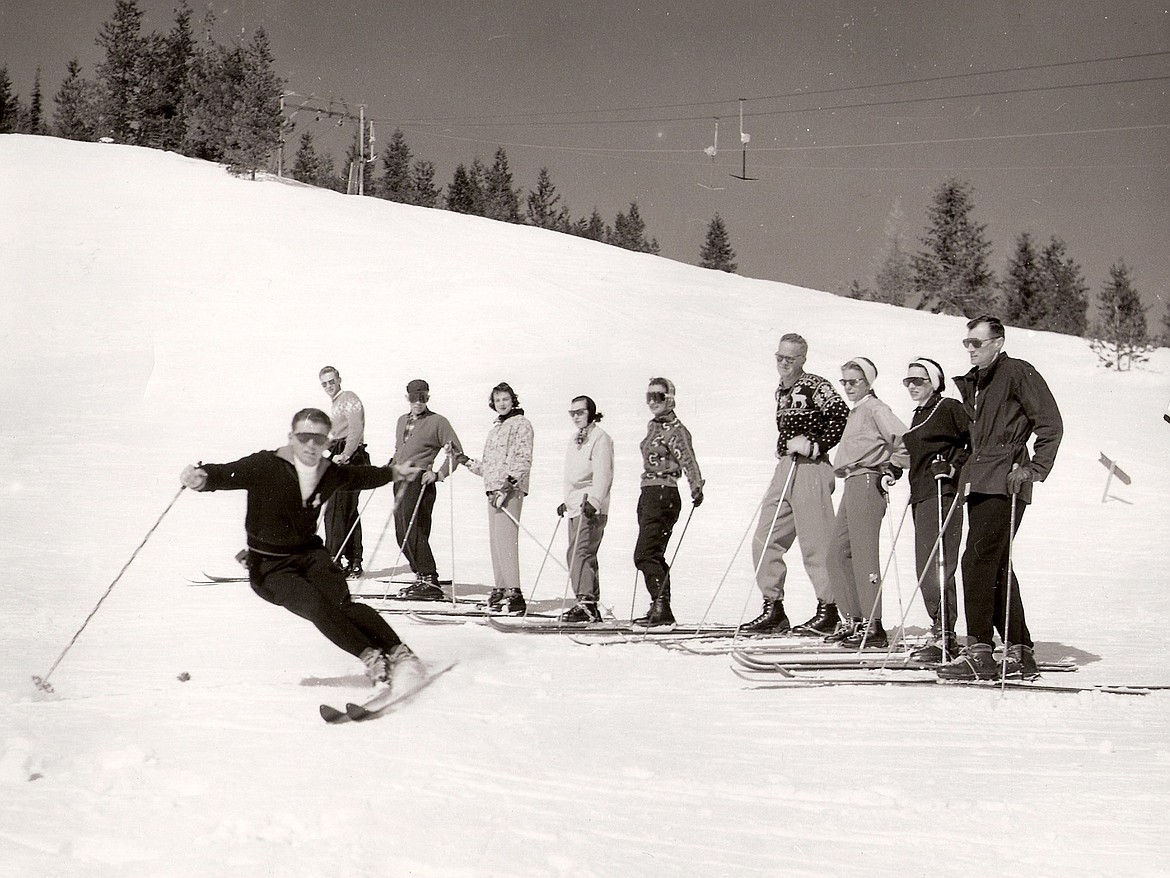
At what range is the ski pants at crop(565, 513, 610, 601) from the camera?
8914 millimetres

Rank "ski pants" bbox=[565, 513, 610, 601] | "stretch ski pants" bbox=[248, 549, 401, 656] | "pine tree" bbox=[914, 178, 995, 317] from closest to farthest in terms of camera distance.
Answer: "stretch ski pants" bbox=[248, 549, 401, 656]
"ski pants" bbox=[565, 513, 610, 601]
"pine tree" bbox=[914, 178, 995, 317]

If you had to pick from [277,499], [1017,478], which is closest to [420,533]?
[277,499]

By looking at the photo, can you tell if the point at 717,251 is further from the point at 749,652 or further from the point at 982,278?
the point at 749,652

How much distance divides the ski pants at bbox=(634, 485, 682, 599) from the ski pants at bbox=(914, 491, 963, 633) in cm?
191

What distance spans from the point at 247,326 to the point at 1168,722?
26240 millimetres

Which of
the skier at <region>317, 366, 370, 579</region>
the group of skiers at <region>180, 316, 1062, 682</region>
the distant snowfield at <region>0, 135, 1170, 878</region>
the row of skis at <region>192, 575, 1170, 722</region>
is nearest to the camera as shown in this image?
the distant snowfield at <region>0, 135, 1170, 878</region>

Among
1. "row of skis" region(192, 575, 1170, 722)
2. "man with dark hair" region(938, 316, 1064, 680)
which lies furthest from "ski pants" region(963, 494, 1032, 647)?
"row of skis" region(192, 575, 1170, 722)

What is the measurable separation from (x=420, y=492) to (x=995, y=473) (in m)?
5.06

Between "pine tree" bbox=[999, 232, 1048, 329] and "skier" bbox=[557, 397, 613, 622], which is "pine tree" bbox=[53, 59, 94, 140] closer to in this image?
"pine tree" bbox=[999, 232, 1048, 329]

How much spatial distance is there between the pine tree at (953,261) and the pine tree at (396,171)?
3759 cm

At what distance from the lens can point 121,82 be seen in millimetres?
73125

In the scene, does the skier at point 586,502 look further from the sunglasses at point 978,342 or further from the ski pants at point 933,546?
the sunglasses at point 978,342

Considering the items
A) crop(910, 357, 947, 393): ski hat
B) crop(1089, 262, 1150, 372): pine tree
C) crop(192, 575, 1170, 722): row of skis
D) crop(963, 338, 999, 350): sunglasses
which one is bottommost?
crop(192, 575, 1170, 722): row of skis

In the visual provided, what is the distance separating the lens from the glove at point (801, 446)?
8.20 metres
